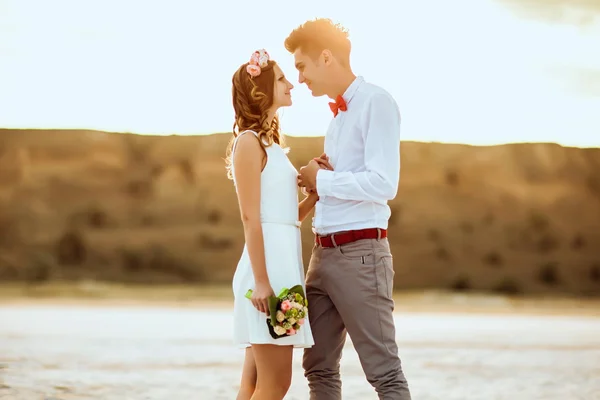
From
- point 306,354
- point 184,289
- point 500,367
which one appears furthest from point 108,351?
point 184,289

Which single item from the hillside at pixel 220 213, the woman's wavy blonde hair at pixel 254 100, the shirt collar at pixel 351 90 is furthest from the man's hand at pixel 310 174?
the hillside at pixel 220 213

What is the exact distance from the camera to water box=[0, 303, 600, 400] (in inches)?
256

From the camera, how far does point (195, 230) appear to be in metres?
27.2

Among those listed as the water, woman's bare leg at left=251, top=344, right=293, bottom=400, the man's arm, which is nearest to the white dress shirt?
the man's arm

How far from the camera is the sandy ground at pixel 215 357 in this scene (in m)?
6.52

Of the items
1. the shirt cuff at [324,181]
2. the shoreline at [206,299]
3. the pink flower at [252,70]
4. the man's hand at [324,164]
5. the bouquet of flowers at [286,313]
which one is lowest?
the shoreline at [206,299]

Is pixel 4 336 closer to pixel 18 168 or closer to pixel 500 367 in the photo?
pixel 500 367

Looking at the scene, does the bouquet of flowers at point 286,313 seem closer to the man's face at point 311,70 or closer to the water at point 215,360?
the man's face at point 311,70

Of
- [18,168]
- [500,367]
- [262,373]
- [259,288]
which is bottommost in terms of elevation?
[500,367]

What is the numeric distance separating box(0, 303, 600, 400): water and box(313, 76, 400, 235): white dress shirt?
9.15 ft

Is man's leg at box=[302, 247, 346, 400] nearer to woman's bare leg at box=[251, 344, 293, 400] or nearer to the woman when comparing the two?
the woman

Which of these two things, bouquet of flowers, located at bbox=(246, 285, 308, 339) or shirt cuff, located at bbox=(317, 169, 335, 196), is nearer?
bouquet of flowers, located at bbox=(246, 285, 308, 339)

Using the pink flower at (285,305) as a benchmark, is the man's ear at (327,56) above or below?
above

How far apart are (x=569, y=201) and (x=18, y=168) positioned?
51.0ft
